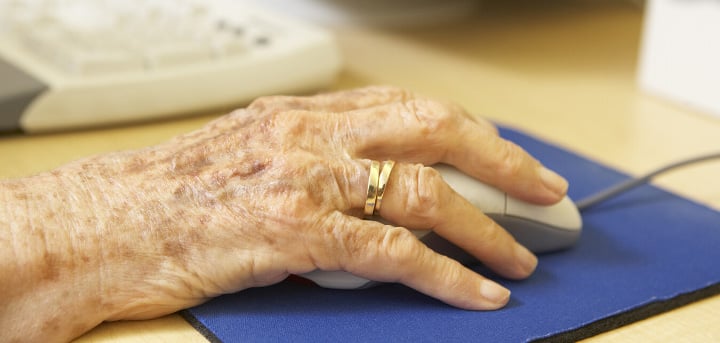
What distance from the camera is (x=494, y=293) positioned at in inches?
22.9

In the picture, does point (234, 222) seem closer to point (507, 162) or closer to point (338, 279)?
point (338, 279)

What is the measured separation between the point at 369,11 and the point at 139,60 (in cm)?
52

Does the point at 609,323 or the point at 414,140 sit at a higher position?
the point at 414,140

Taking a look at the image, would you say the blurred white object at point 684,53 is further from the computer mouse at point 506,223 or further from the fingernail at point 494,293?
the fingernail at point 494,293

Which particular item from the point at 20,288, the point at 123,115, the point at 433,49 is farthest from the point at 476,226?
the point at 433,49

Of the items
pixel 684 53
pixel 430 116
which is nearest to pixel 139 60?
pixel 430 116

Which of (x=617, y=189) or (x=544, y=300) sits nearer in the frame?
(x=544, y=300)

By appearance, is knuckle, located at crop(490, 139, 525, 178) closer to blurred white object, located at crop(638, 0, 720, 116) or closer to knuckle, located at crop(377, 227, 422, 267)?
knuckle, located at crop(377, 227, 422, 267)

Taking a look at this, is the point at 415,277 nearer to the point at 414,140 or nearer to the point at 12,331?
the point at 414,140

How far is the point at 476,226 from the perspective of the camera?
60 cm

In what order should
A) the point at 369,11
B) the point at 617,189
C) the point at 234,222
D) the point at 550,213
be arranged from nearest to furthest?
the point at 234,222
the point at 550,213
the point at 617,189
the point at 369,11

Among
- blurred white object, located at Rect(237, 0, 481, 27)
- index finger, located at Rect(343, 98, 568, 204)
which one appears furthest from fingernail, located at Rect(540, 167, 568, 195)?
blurred white object, located at Rect(237, 0, 481, 27)

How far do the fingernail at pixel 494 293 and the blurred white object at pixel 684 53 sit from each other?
52 centimetres

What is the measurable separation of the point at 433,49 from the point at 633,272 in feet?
2.02
